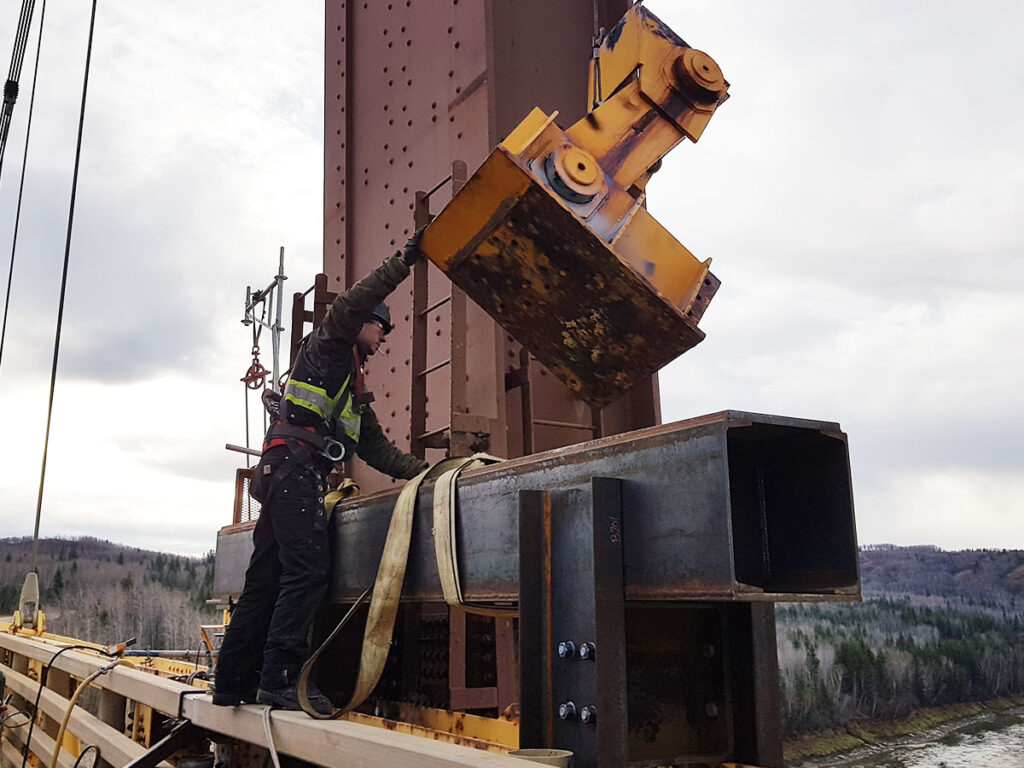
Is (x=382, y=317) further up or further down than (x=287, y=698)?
further up

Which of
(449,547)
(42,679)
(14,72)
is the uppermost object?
(14,72)

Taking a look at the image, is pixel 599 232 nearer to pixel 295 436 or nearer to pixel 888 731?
pixel 295 436

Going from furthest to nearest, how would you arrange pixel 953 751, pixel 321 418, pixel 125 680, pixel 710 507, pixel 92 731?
pixel 953 751 → pixel 92 731 → pixel 125 680 → pixel 321 418 → pixel 710 507

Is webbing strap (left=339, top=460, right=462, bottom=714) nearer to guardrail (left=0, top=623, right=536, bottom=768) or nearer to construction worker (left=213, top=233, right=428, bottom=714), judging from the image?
guardrail (left=0, top=623, right=536, bottom=768)

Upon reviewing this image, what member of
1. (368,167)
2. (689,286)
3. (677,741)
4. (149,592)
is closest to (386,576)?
(677,741)

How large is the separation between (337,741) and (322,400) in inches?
64.4

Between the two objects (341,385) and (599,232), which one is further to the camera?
(341,385)

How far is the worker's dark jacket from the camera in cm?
351

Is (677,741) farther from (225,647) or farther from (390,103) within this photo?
(390,103)

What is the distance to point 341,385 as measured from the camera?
3811 millimetres

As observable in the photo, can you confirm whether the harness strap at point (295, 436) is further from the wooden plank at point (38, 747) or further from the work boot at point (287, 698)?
the wooden plank at point (38, 747)

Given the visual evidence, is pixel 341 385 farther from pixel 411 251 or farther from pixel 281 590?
pixel 281 590

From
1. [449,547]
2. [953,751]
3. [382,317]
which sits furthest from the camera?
[953,751]

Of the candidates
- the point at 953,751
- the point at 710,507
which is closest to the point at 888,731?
the point at 953,751
